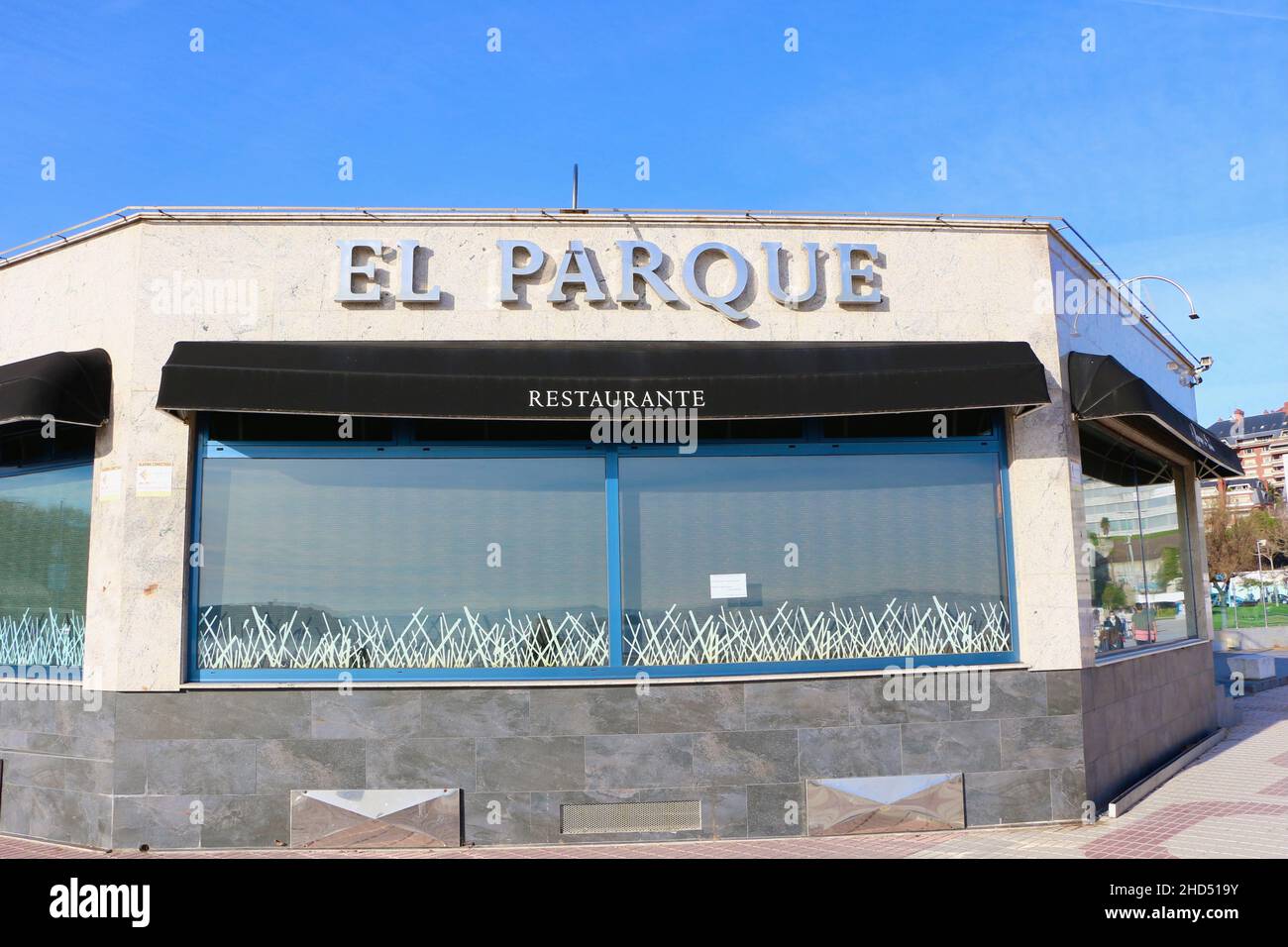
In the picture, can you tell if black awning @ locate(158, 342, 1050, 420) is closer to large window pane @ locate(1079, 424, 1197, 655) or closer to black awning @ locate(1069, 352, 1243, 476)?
black awning @ locate(1069, 352, 1243, 476)

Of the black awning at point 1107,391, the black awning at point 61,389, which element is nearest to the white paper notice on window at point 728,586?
the black awning at point 1107,391

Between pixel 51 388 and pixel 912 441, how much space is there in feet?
22.6

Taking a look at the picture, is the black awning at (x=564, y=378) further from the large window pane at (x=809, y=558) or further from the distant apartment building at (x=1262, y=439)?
the distant apartment building at (x=1262, y=439)

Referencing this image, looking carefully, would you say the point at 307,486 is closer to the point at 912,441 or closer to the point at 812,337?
the point at 812,337

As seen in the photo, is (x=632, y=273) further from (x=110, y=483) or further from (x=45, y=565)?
(x=45, y=565)

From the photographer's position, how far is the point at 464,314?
8.30 meters

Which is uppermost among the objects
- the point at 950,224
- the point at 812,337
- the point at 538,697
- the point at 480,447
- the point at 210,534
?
the point at 950,224

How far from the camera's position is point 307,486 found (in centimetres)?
822

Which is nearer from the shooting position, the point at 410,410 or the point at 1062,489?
the point at 410,410

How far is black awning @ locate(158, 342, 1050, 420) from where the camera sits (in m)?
7.60

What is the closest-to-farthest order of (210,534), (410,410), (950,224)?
(410,410) < (210,534) < (950,224)

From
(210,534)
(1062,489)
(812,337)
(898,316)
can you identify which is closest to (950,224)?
(898,316)

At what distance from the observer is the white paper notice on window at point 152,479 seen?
26.2 ft

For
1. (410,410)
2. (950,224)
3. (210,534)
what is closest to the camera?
(410,410)
